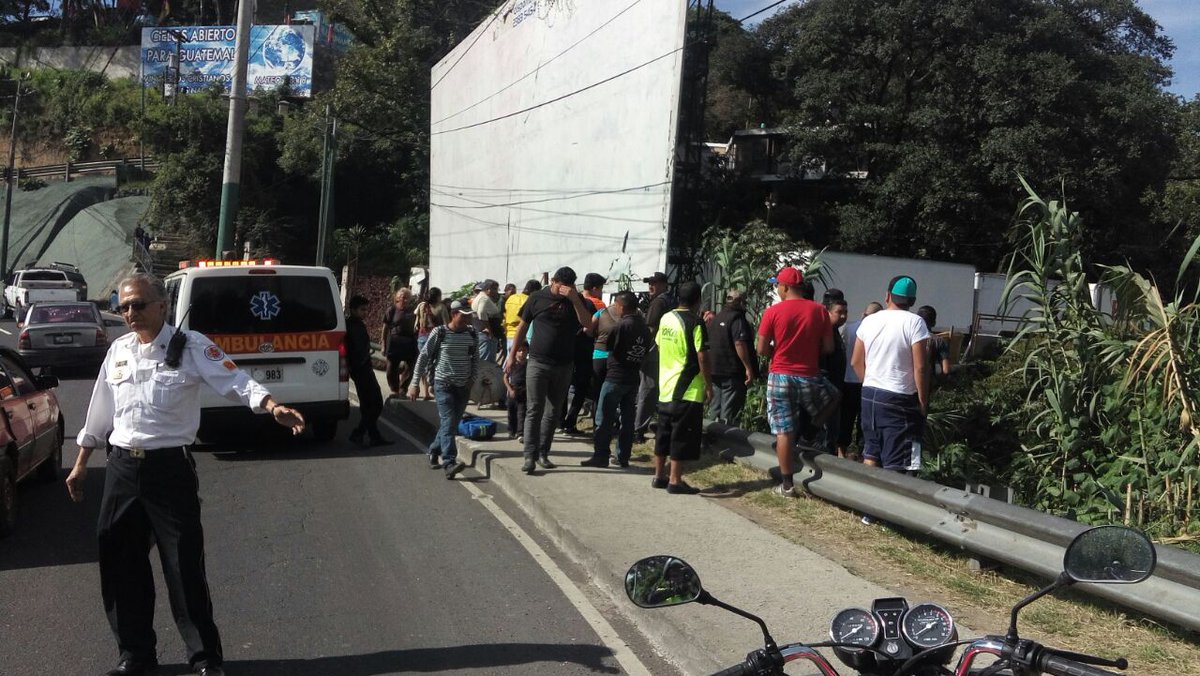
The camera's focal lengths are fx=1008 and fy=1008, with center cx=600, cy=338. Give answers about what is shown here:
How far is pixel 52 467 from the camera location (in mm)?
8938

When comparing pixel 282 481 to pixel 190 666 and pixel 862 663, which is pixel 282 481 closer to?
pixel 190 666

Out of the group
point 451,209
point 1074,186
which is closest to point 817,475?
point 1074,186

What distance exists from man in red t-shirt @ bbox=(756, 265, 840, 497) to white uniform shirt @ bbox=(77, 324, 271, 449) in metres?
4.52

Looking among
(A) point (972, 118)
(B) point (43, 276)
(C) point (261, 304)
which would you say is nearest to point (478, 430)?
(C) point (261, 304)

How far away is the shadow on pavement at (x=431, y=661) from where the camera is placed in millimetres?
4820

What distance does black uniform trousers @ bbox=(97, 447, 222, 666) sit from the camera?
4.42 meters

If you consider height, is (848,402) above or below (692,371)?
below

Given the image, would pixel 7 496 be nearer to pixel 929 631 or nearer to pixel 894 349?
pixel 894 349

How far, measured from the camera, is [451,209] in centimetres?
3262

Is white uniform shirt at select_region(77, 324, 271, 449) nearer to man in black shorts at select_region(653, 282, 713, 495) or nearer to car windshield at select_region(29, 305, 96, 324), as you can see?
man in black shorts at select_region(653, 282, 713, 495)

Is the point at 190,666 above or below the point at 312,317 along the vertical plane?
A: below

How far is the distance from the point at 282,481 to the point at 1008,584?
6.40m

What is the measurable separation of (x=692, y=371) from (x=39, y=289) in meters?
31.1

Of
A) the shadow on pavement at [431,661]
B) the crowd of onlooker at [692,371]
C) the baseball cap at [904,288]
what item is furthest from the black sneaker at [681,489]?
the shadow on pavement at [431,661]
